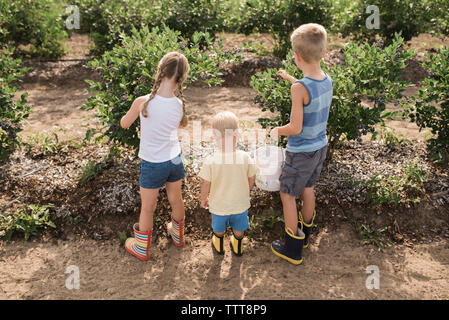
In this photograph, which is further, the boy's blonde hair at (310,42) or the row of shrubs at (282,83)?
the row of shrubs at (282,83)

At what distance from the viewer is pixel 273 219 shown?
12.9ft

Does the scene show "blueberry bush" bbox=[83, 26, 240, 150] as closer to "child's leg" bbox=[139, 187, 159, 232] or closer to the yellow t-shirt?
"child's leg" bbox=[139, 187, 159, 232]

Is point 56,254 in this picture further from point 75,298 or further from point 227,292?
point 227,292

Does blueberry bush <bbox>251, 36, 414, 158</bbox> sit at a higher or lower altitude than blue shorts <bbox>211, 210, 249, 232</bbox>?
higher

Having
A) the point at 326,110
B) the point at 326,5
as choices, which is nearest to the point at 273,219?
the point at 326,110

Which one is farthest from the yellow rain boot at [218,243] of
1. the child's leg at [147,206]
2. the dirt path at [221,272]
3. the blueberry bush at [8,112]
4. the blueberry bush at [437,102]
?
the blueberry bush at [8,112]

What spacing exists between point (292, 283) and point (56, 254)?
210cm

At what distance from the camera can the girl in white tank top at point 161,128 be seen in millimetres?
3029

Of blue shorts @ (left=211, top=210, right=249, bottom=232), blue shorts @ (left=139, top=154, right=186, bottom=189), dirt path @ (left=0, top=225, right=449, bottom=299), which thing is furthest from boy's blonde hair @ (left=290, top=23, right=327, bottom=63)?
dirt path @ (left=0, top=225, right=449, bottom=299)

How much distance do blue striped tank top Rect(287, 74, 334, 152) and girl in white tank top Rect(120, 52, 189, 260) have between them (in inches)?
35.2

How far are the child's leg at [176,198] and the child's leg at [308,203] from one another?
3.44 feet

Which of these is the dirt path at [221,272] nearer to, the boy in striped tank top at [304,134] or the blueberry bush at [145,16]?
the boy in striped tank top at [304,134]

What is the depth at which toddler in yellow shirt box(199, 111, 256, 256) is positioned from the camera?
306 centimetres

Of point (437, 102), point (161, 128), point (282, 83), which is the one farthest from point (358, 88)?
point (161, 128)
